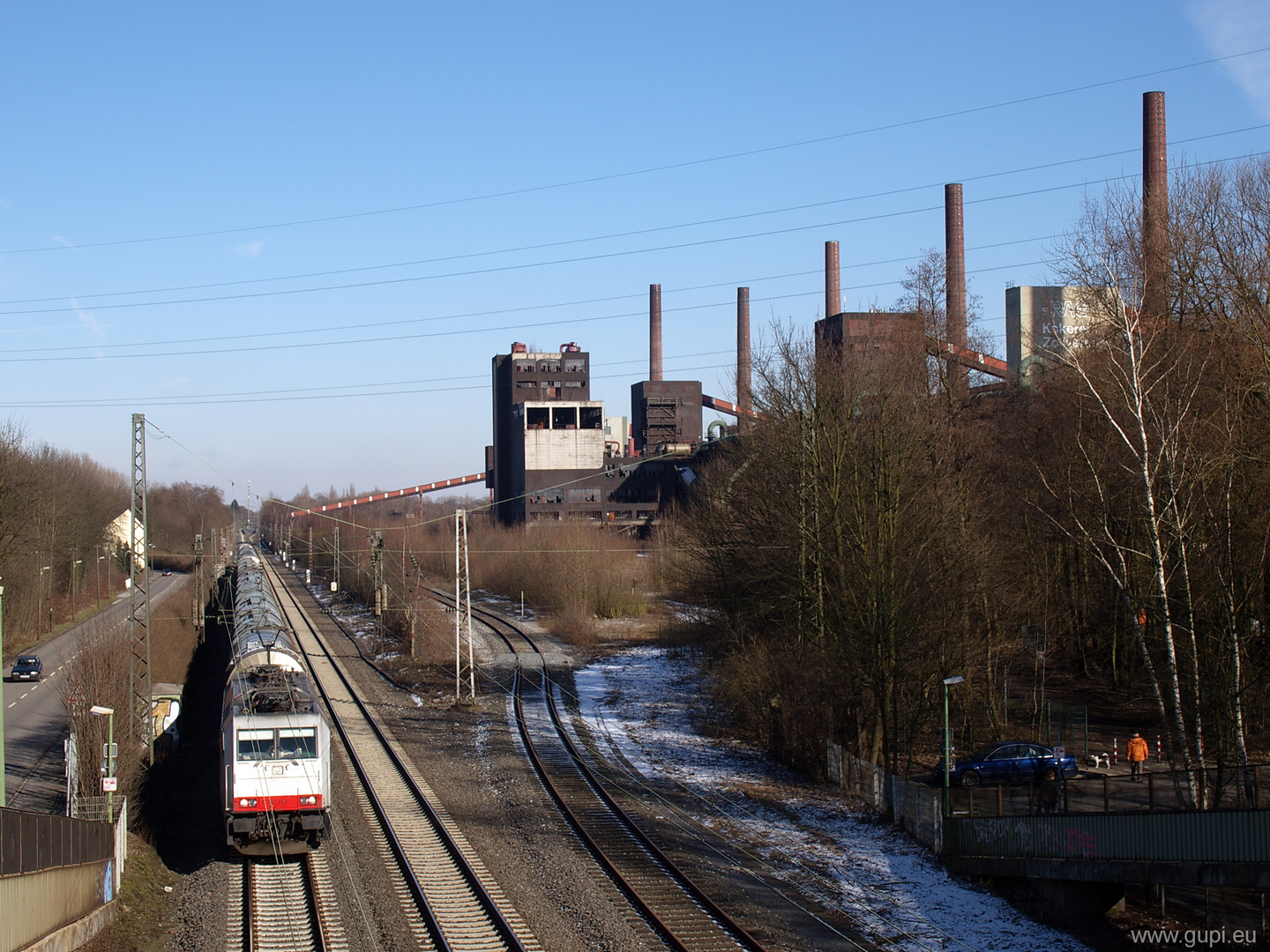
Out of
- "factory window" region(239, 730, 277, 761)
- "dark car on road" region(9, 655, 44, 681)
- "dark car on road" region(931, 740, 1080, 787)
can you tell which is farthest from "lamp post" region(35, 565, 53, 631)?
"dark car on road" region(931, 740, 1080, 787)

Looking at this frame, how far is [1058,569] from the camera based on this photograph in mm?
31703

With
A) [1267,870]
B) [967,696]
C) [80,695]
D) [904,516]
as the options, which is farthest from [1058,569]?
[80,695]

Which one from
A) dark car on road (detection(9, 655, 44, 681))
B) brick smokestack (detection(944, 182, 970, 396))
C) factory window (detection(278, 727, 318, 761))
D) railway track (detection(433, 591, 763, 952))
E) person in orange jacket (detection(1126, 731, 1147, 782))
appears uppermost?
brick smokestack (detection(944, 182, 970, 396))

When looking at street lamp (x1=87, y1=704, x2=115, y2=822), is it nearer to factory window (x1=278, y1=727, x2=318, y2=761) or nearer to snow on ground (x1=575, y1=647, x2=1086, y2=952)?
factory window (x1=278, y1=727, x2=318, y2=761)

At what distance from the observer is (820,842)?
60.3ft

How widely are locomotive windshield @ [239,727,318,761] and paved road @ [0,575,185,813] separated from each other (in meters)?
3.83

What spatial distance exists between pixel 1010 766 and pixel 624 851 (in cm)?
1034

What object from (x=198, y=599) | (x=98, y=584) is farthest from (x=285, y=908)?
(x=98, y=584)

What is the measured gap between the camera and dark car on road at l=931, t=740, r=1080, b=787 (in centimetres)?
2259

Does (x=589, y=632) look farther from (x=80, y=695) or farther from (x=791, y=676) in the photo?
(x=80, y=695)

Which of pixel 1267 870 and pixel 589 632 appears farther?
pixel 589 632

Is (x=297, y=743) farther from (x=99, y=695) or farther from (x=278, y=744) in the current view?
(x=99, y=695)

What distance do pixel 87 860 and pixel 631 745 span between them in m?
15.3

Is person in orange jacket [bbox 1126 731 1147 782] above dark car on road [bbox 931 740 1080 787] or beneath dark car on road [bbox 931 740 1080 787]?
above
